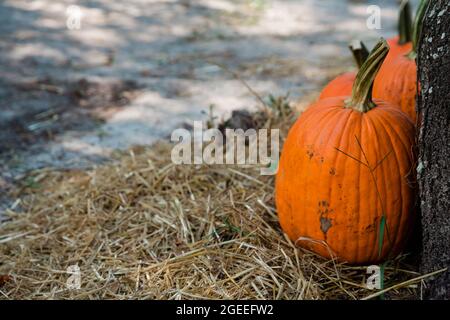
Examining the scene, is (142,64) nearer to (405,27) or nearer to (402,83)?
(405,27)

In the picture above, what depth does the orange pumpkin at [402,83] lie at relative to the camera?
2.62 metres

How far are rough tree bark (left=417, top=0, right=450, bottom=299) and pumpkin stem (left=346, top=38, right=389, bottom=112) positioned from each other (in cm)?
17

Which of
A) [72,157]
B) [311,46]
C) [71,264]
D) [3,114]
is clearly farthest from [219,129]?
[311,46]

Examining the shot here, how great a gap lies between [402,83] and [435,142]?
30.7 inches

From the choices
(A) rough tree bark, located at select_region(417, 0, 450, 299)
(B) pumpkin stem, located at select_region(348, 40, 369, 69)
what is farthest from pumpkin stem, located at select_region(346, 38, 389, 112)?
(B) pumpkin stem, located at select_region(348, 40, 369, 69)

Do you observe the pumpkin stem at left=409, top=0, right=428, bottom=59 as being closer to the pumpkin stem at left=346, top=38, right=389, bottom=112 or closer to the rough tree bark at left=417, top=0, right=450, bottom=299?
the pumpkin stem at left=346, top=38, right=389, bottom=112

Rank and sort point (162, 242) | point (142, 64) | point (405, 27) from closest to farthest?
1. point (162, 242)
2. point (405, 27)
3. point (142, 64)

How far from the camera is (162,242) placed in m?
2.47

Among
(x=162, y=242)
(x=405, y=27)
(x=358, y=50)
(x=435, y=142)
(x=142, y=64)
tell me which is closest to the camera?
(x=435, y=142)

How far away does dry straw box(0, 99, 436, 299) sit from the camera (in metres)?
2.13

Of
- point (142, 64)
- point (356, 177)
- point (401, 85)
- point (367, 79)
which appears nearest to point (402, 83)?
point (401, 85)

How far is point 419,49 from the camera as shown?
1.96 meters
